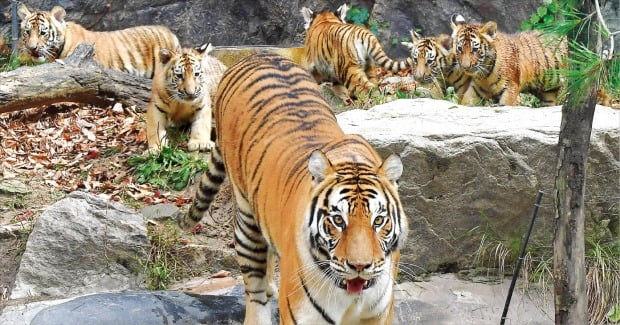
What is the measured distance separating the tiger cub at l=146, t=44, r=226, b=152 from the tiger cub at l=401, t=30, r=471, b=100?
6.81ft

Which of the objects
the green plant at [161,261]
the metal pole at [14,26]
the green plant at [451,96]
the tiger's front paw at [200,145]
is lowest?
the green plant at [161,261]

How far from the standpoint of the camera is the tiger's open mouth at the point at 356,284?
12.2 feet

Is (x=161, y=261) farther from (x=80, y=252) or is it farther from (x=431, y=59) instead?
(x=431, y=59)

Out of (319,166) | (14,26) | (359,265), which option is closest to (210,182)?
(319,166)

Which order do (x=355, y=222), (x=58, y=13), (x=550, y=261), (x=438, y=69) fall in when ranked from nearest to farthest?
(x=355, y=222)
(x=550, y=261)
(x=438, y=69)
(x=58, y=13)

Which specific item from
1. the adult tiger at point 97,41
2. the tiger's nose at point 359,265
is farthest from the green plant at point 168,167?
the tiger's nose at point 359,265

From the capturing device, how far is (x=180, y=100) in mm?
7801

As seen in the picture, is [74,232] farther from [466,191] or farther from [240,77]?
[466,191]

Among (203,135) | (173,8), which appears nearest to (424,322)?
(203,135)

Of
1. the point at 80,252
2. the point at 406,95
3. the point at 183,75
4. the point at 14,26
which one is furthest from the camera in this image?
the point at 14,26

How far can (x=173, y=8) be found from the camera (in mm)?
12664

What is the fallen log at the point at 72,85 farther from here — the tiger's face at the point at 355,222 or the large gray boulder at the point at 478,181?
the tiger's face at the point at 355,222

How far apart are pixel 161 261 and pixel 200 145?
1785 mm

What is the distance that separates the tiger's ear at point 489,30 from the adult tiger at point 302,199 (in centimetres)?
343
